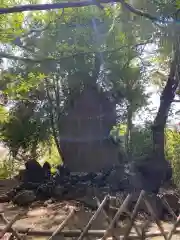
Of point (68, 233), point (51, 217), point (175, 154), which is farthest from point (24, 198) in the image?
point (68, 233)

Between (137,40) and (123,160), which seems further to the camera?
(123,160)

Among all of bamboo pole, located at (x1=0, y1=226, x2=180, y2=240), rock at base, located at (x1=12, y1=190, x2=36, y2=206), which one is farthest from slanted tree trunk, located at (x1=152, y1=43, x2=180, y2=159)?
bamboo pole, located at (x1=0, y1=226, x2=180, y2=240)

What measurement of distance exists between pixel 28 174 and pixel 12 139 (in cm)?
161

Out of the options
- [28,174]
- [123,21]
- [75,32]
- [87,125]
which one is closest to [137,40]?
[123,21]

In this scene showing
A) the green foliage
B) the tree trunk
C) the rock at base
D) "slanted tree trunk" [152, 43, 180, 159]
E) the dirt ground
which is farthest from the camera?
the tree trunk

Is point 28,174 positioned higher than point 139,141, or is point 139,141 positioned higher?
point 139,141

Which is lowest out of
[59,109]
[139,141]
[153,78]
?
[139,141]

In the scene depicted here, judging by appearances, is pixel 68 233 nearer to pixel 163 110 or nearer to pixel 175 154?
pixel 163 110

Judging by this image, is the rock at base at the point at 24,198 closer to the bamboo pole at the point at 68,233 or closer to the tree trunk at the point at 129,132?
the tree trunk at the point at 129,132

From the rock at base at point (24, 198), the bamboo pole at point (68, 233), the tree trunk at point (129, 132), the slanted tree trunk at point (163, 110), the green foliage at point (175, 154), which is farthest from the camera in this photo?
the tree trunk at point (129, 132)

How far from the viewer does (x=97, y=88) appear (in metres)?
11.2

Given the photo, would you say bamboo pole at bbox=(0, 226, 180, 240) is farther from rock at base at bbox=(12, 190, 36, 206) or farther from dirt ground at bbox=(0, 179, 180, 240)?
rock at base at bbox=(12, 190, 36, 206)

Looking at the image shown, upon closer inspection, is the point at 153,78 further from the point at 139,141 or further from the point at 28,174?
the point at 28,174

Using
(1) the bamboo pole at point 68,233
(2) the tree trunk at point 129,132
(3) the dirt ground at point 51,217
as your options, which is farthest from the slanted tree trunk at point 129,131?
(1) the bamboo pole at point 68,233
